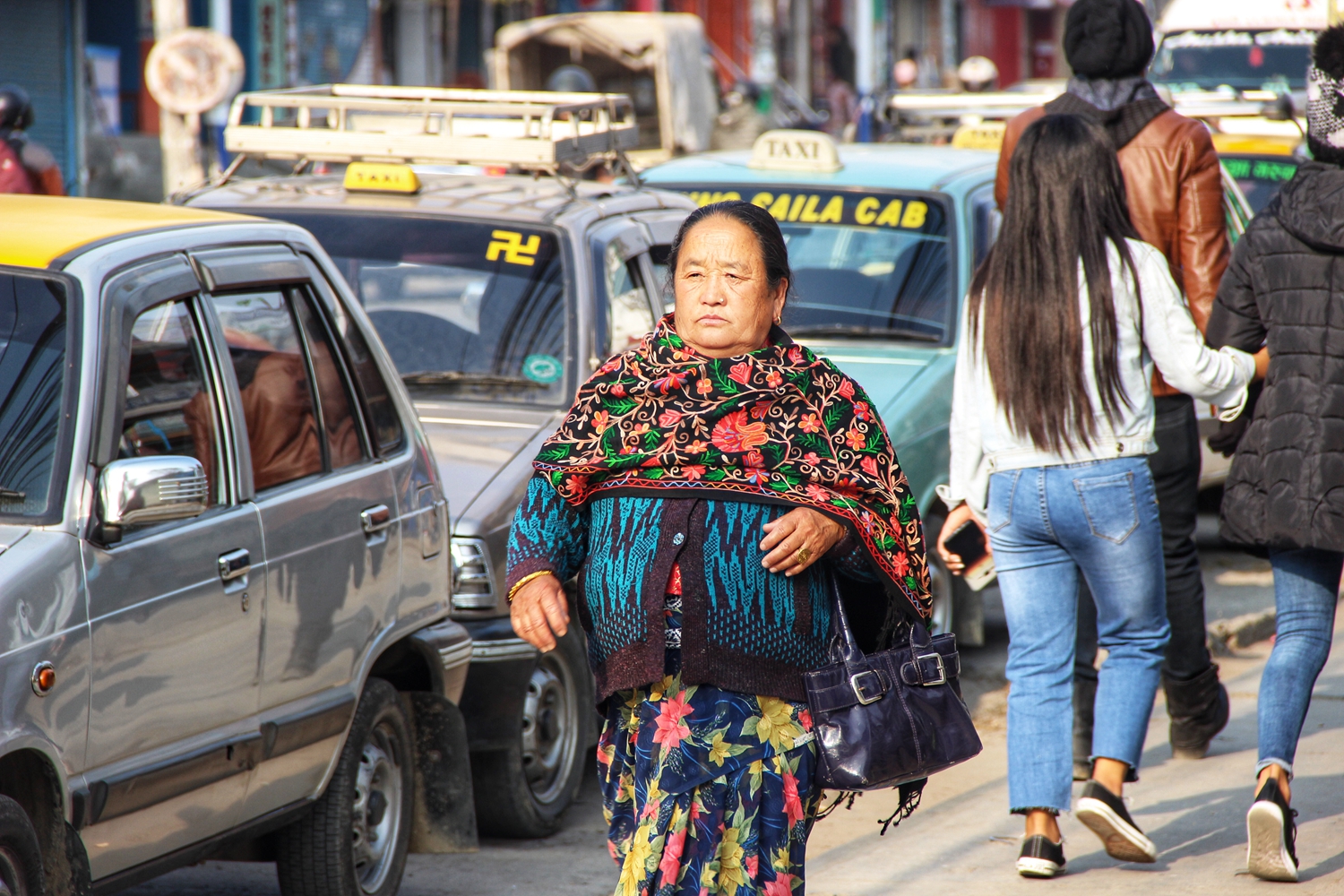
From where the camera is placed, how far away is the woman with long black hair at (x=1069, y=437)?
4.44 metres

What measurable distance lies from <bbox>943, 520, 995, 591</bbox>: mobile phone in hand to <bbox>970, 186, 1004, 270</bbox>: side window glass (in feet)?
9.05

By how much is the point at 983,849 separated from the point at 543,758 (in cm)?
132

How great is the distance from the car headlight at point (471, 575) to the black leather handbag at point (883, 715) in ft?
7.08

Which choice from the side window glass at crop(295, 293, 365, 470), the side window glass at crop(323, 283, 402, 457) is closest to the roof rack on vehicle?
the side window glass at crop(323, 283, 402, 457)

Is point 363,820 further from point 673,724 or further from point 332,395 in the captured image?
point 673,724

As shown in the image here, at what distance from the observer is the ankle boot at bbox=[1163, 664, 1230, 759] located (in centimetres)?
554

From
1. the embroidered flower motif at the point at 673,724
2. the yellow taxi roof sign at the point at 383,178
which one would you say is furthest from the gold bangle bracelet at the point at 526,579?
the yellow taxi roof sign at the point at 383,178

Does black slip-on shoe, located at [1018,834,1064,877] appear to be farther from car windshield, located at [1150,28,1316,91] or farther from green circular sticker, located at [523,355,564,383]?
car windshield, located at [1150,28,1316,91]

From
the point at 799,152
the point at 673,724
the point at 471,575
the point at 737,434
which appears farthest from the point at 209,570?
the point at 799,152

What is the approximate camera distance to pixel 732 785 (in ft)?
9.95

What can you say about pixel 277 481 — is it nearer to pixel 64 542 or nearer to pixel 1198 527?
pixel 64 542

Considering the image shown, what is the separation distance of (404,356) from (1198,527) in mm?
5426

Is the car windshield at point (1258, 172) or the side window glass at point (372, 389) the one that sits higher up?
the car windshield at point (1258, 172)

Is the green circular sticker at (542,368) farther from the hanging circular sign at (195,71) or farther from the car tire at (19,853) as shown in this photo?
the hanging circular sign at (195,71)
